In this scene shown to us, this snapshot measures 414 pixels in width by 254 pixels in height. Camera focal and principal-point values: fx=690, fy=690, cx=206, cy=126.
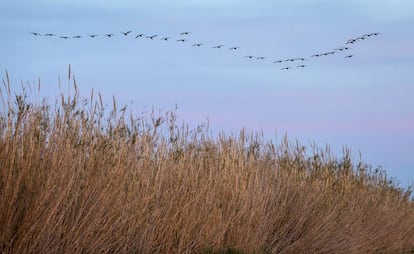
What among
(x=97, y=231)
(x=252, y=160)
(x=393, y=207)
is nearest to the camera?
(x=97, y=231)

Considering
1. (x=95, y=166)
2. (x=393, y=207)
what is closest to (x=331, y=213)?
(x=393, y=207)

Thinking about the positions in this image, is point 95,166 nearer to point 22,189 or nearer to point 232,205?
point 22,189

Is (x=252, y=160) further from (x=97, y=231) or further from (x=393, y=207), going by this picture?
(x=393, y=207)

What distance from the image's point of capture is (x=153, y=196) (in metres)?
8.84

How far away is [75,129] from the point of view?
305 inches

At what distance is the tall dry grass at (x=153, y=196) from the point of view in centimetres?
664

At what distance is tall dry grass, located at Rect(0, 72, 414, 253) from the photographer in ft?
21.8

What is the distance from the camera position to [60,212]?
7.00 meters

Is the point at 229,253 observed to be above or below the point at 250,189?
below

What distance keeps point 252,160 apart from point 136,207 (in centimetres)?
408

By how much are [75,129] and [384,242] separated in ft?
33.8

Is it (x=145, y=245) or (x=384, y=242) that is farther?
(x=384, y=242)

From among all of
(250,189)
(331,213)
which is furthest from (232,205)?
(331,213)

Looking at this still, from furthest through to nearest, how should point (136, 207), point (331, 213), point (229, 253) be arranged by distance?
point (331, 213) → point (229, 253) → point (136, 207)
